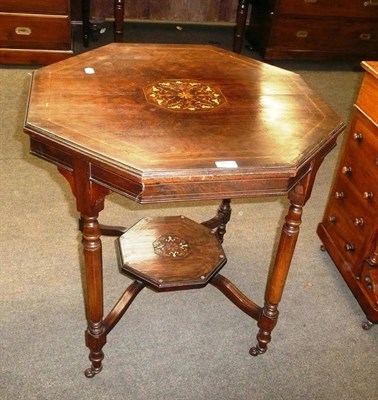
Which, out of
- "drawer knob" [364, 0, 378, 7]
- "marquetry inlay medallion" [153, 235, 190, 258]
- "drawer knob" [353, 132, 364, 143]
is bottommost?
"marquetry inlay medallion" [153, 235, 190, 258]

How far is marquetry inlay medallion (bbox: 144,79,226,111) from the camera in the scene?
1486 mm

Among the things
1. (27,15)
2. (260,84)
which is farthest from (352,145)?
(27,15)

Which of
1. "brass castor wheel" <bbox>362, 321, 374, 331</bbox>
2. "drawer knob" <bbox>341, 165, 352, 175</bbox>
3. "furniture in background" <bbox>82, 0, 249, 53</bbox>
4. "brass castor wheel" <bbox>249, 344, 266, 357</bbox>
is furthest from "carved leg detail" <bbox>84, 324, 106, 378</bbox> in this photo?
"furniture in background" <bbox>82, 0, 249, 53</bbox>

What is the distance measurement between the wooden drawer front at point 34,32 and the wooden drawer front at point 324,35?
5.37ft

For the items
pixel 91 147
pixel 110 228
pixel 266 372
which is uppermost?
pixel 91 147

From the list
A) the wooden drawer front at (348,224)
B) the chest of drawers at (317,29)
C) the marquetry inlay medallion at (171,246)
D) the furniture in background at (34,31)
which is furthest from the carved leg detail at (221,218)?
the chest of drawers at (317,29)

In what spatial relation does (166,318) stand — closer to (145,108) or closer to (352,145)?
(145,108)

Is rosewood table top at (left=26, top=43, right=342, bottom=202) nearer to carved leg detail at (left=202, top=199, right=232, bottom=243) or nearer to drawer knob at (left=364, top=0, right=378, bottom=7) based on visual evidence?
carved leg detail at (left=202, top=199, right=232, bottom=243)

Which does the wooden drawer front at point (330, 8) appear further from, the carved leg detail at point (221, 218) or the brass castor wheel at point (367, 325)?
the brass castor wheel at point (367, 325)

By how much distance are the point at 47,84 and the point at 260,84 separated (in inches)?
27.3

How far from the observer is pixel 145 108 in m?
1.44

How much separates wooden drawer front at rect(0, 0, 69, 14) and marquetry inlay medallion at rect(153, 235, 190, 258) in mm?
2251

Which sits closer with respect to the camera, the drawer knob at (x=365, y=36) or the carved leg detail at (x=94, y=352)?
the carved leg detail at (x=94, y=352)

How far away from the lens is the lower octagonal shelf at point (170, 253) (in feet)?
5.63
